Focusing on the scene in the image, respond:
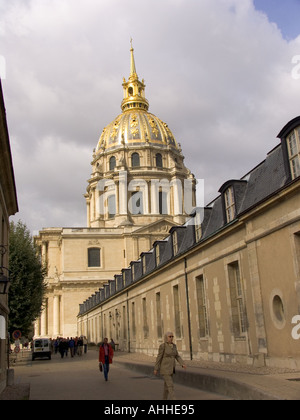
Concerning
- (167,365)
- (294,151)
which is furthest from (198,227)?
(167,365)

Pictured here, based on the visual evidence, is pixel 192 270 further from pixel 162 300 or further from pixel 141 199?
pixel 141 199

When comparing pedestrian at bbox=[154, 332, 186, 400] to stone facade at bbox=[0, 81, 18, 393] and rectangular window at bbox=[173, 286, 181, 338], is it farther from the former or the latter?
rectangular window at bbox=[173, 286, 181, 338]

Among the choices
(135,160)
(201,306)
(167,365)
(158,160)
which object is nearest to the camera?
(167,365)

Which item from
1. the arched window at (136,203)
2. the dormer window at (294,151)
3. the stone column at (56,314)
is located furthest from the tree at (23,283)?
the arched window at (136,203)

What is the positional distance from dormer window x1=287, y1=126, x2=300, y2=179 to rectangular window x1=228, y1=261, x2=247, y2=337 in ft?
15.5

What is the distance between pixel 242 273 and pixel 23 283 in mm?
19918

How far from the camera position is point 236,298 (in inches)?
680

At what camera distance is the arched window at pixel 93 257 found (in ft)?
237

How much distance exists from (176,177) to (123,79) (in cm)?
2979

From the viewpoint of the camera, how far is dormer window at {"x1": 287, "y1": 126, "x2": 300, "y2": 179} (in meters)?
13.3

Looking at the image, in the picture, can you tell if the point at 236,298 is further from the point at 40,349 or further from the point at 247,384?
the point at 40,349

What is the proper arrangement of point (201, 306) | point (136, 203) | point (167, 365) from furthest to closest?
point (136, 203) < point (201, 306) < point (167, 365)

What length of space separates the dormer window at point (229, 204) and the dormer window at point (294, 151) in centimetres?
403
